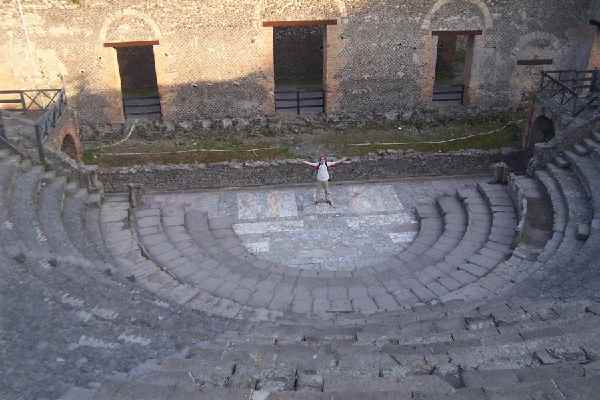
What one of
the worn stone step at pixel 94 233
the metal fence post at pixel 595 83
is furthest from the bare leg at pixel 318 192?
the metal fence post at pixel 595 83

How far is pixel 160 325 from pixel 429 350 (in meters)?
3.18

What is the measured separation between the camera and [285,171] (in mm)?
13477

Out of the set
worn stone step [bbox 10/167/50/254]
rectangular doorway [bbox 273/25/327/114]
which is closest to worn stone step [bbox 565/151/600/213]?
worn stone step [bbox 10/167/50/254]

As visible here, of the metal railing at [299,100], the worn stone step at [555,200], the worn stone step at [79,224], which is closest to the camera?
the worn stone step at [79,224]

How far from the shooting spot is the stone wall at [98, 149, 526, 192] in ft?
43.7

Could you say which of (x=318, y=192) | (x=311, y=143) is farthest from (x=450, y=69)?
(x=318, y=192)

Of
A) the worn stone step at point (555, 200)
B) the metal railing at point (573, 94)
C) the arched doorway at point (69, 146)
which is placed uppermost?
the metal railing at point (573, 94)

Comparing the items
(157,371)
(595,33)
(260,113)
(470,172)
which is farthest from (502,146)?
(157,371)

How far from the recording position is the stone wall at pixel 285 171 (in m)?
13.3

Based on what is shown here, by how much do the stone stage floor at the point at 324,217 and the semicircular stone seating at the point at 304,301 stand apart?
0.26 meters

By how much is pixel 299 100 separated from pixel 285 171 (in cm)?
393

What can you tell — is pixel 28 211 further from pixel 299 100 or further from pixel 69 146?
pixel 299 100

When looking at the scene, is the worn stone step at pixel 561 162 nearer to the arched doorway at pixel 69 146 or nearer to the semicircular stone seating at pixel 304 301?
the semicircular stone seating at pixel 304 301

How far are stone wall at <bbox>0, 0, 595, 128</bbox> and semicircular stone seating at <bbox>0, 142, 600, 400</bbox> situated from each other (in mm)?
4018
